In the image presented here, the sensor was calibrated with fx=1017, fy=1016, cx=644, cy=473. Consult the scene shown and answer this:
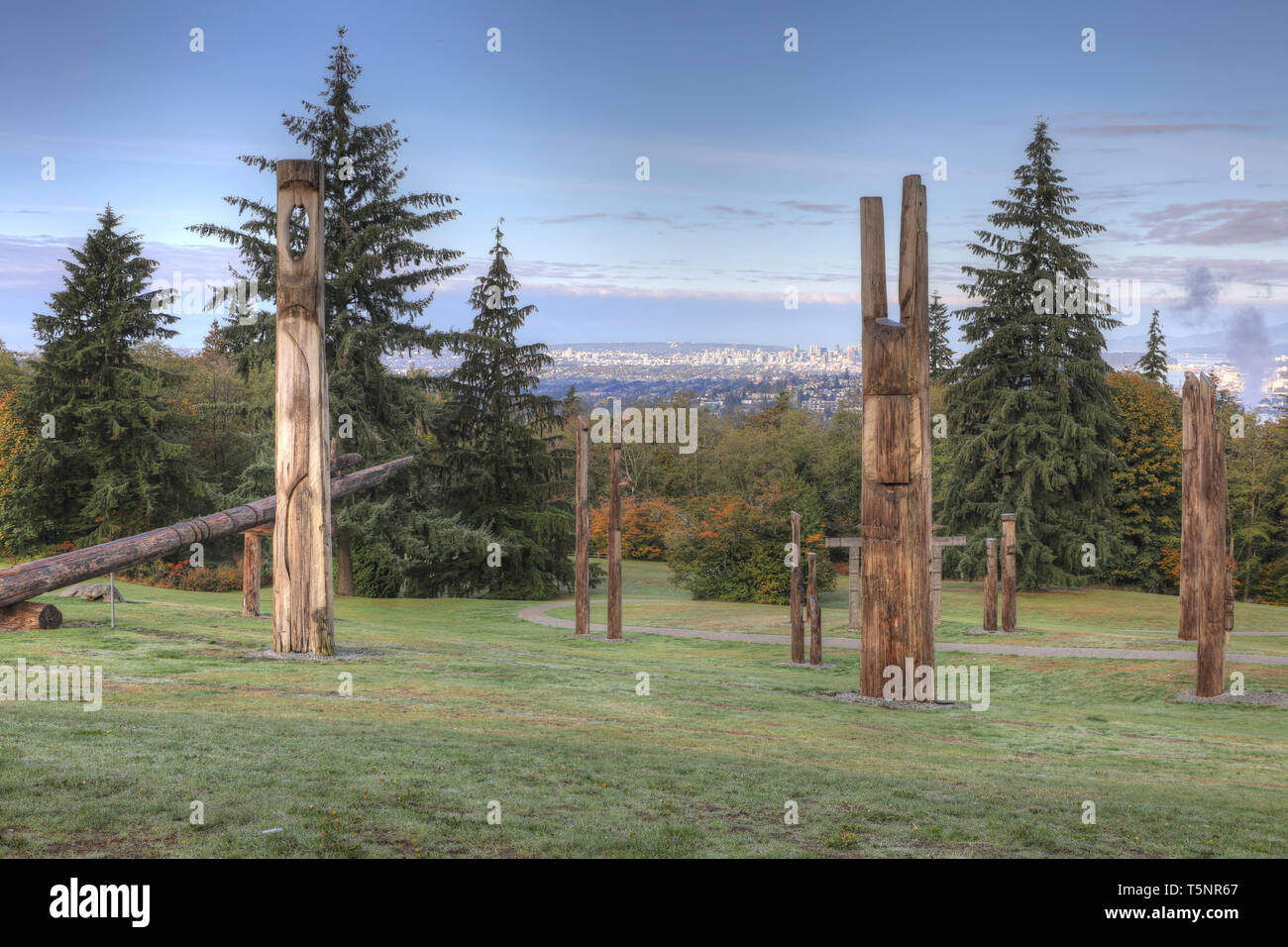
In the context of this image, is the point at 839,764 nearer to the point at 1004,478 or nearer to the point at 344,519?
the point at 344,519

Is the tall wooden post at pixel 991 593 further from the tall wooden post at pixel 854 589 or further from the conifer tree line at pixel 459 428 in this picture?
the conifer tree line at pixel 459 428

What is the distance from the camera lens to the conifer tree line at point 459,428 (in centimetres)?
3450

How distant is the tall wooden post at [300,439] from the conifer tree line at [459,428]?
19.7 meters

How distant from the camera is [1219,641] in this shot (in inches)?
605

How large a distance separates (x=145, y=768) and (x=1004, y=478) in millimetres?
37758

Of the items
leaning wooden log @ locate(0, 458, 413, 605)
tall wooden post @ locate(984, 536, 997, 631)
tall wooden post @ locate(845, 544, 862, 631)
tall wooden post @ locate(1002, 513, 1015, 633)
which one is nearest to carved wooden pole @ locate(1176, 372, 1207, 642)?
tall wooden post @ locate(1002, 513, 1015, 633)

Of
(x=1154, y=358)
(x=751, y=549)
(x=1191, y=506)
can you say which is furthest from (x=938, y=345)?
(x=1191, y=506)

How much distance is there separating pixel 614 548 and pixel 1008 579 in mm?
10125

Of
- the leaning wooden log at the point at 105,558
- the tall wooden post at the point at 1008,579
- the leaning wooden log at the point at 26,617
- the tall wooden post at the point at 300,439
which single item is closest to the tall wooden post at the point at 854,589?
the tall wooden post at the point at 1008,579

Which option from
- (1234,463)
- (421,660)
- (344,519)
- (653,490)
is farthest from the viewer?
(653,490)

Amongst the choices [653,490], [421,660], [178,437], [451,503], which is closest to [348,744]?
[421,660]

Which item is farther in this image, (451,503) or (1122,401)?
A: (1122,401)

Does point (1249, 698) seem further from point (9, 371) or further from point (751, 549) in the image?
point (9, 371)

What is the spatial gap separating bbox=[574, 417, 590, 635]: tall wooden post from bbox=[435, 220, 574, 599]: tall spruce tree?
14.1 metres
